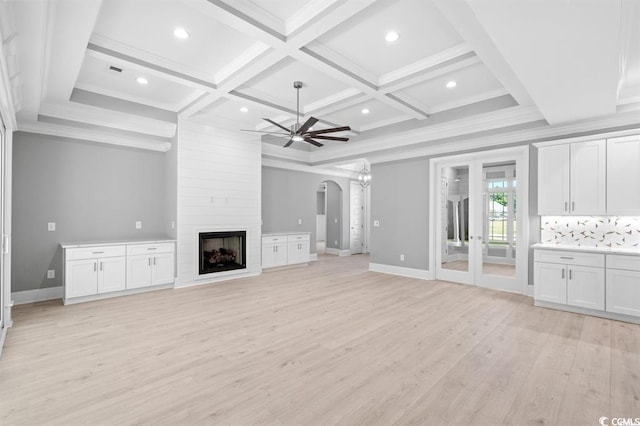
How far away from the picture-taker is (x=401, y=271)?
6.73m

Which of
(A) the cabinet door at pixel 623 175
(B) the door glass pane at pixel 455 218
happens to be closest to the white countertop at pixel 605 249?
(A) the cabinet door at pixel 623 175

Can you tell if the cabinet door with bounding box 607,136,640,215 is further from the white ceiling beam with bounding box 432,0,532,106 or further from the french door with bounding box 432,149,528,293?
the white ceiling beam with bounding box 432,0,532,106

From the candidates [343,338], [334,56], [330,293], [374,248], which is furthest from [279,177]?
[343,338]

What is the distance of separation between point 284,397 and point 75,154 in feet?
17.6

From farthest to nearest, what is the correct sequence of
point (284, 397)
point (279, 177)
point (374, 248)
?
point (279, 177) → point (374, 248) → point (284, 397)

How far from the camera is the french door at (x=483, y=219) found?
17.0ft

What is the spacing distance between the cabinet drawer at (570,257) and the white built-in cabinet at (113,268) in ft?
19.2

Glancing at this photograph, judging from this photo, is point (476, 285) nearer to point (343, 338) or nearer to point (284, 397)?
point (343, 338)

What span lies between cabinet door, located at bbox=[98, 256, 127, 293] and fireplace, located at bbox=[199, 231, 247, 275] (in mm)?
1267

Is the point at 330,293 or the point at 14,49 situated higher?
the point at 14,49

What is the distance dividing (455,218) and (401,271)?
5.20ft

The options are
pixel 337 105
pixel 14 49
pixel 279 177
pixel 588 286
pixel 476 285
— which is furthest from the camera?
pixel 279 177

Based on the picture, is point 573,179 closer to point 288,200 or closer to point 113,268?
point 288,200

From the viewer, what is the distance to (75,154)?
17.1ft
